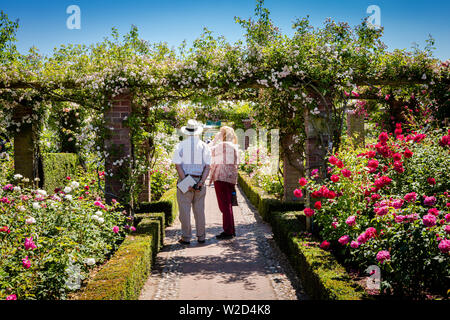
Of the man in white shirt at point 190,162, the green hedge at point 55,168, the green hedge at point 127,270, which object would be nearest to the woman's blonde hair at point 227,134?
the man in white shirt at point 190,162

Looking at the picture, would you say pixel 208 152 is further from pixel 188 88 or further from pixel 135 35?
pixel 135 35

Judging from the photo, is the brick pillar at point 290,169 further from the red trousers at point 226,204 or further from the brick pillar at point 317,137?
the red trousers at point 226,204

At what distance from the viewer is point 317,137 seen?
19.1ft

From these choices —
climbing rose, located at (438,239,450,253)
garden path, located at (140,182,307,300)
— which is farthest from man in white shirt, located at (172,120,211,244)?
climbing rose, located at (438,239,450,253)

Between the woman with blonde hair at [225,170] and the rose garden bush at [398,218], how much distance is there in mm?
1542

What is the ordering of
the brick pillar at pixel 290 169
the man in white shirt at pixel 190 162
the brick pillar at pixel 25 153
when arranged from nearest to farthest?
the man in white shirt at pixel 190 162 < the brick pillar at pixel 290 169 < the brick pillar at pixel 25 153

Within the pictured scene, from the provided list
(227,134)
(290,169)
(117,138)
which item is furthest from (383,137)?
(117,138)

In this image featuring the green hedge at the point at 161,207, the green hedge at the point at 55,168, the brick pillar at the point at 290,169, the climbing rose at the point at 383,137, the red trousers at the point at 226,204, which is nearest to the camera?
the climbing rose at the point at 383,137

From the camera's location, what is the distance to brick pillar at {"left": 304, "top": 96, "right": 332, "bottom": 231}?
5742 millimetres

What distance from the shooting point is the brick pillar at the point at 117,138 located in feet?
18.8

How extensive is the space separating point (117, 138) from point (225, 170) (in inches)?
66.7

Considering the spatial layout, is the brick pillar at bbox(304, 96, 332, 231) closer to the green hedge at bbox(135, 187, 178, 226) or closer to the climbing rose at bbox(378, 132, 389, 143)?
the climbing rose at bbox(378, 132, 389, 143)
